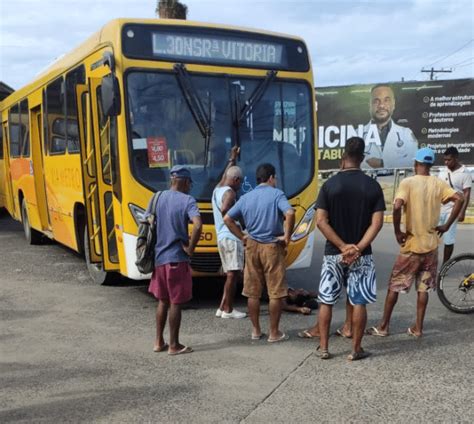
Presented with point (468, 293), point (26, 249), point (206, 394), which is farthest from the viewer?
point (26, 249)

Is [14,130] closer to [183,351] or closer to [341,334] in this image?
[183,351]

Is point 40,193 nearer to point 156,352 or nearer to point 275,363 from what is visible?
point 156,352

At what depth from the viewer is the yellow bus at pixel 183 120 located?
6520mm

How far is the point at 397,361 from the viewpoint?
199 inches

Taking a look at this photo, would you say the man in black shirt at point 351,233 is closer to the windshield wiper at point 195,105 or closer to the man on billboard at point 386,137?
the windshield wiper at point 195,105

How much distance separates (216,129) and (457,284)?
10.5ft

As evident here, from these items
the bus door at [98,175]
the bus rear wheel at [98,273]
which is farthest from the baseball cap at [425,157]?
the bus rear wheel at [98,273]

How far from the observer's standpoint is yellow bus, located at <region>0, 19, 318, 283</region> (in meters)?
6.52

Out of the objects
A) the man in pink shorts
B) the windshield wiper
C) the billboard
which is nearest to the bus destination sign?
the windshield wiper

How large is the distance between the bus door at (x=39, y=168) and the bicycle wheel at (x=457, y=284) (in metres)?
6.68

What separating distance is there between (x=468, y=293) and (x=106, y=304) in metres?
4.15

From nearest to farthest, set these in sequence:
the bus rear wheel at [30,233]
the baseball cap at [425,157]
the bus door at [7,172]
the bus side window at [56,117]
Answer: the baseball cap at [425,157], the bus side window at [56,117], the bus rear wheel at [30,233], the bus door at [7,172]

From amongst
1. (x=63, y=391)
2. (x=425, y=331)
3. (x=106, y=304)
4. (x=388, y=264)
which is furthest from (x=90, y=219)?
(x=388, y=264)

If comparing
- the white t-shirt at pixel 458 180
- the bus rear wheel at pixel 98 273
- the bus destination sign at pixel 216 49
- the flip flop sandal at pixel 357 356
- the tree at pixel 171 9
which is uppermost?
the tree at pixel 171 9
